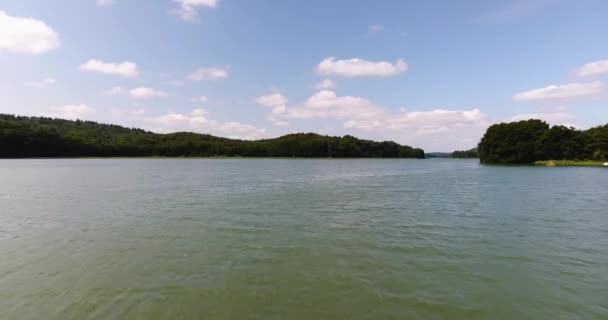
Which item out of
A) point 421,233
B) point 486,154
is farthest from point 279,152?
point 421,233

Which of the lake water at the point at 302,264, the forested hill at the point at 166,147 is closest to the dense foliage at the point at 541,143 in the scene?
the lake water at the point at 302,264

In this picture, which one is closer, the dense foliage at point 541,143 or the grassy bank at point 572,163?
the grassy bank at point 572,163

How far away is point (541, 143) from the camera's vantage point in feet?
286

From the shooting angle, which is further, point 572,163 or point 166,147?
point 166,147

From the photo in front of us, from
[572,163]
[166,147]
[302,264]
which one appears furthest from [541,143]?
[166,147]

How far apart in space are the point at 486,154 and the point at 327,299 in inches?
4421

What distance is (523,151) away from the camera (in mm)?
90000

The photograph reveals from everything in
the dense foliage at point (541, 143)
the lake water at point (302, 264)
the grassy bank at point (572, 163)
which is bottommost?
the lake water at point (302, 264)

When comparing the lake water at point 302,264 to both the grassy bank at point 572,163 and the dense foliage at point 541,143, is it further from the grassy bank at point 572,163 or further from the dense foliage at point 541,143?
the dense foliage at point 541,143

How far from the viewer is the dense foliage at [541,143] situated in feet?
273

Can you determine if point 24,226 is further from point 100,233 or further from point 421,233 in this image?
point 421,233

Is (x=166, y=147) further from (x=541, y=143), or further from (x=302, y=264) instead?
(x=302, y=264)

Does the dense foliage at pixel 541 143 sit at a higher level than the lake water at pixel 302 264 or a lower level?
higher

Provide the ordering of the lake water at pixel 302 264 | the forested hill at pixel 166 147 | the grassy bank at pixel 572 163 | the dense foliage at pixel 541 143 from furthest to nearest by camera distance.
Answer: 1. the forested hill at pixel 166 147
2. the dense foliage at pixel 541 143
3. the grassy bank at pixel 572 163
4. the lake water at pixel 302 264
